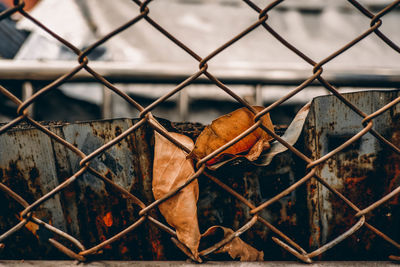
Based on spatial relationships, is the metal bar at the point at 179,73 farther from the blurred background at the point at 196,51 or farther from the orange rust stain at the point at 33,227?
the orange rust stain at the point at 33,227

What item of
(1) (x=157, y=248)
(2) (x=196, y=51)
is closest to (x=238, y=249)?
(1) (x=157, y=248)

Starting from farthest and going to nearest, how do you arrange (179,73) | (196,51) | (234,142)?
1. (196,51)
2. (179,73)
3. (234,142)

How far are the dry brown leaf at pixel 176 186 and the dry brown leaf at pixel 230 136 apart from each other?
3 cm

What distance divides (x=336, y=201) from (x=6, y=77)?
1.41m

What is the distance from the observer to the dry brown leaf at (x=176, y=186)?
511 mm

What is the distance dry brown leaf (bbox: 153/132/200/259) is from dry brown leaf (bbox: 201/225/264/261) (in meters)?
0.05

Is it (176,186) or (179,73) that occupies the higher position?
(179,73)

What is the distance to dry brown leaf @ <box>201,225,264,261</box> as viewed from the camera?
548 mm

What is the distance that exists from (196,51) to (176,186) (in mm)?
1519

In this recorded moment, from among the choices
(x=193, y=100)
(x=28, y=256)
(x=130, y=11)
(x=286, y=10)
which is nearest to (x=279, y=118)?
(x=193, y=100)

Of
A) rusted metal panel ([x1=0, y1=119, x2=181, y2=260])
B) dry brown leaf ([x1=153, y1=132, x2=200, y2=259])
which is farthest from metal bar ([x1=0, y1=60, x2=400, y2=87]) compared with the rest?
dry brown leaf ([x1=153, y1=132, x2=200, y2=259])

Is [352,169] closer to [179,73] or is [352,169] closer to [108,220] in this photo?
[108,220]

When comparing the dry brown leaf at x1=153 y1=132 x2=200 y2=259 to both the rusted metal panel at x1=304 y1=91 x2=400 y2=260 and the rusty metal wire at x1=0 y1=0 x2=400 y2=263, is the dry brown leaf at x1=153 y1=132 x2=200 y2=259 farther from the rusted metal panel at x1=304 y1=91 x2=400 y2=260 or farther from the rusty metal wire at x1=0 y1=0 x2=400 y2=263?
the rusted metal panel at x1=304 y1=91 x2=400 y2=260

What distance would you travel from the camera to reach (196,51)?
6.26ft
